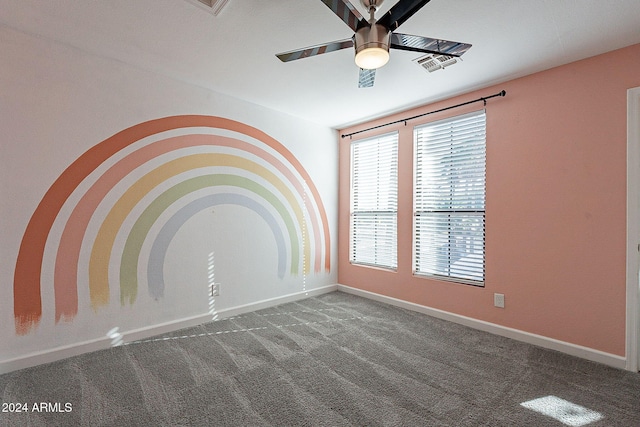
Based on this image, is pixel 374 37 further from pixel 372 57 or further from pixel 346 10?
pixel 346 10

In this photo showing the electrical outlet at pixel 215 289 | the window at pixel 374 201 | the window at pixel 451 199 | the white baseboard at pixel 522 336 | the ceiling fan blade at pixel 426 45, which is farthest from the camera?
the window at pixel 374 201

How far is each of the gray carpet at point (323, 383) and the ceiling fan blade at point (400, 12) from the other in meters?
2.26

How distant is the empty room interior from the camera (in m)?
1.97

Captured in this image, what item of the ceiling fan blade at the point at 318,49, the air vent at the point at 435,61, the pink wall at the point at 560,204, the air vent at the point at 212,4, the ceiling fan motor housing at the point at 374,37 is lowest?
the pink wall at the point at 560,204

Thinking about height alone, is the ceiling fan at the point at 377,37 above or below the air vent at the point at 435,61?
below

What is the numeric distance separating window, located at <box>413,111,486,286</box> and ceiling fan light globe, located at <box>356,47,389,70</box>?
197 cm

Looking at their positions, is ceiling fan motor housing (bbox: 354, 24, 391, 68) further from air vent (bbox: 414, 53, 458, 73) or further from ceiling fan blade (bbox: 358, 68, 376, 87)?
air vent (bbox: 414, 53, 458, 73)

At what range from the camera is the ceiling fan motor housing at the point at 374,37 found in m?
1.70

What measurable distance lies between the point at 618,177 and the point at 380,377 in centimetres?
247

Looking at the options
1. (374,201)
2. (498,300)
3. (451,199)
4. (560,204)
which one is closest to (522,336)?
(498,300)

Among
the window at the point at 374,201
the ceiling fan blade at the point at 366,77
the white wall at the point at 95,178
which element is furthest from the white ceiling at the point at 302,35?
the window at the point at 374,201

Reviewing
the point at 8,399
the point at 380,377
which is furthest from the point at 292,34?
the point at 8,399

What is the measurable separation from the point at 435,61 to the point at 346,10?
4.70 feet

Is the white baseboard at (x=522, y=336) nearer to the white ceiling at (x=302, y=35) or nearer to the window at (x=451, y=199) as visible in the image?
the window at (x=451, y=199)
